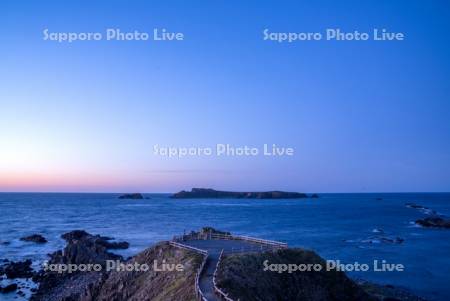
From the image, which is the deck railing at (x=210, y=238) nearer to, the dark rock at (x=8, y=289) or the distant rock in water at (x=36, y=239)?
the dark rock at (x=8, y=289)

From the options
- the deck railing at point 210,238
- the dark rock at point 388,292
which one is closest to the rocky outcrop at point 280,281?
the deck railing at point 210,238

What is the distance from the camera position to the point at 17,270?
59.6 metres

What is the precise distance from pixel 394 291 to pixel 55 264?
43.5m

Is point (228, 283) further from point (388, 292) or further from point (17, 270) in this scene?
point (17, 270)

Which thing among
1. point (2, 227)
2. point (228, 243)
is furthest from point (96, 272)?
point (2, 227)

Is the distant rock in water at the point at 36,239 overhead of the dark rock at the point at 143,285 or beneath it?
beneath

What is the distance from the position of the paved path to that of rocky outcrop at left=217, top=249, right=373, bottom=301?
85 cm

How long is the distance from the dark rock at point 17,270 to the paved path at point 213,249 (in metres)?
27.1

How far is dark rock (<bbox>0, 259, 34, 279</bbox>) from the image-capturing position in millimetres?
57750

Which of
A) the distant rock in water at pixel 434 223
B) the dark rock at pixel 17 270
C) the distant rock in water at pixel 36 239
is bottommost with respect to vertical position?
the dark rock at pixel 17 270

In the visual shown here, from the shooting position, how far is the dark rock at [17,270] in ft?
189

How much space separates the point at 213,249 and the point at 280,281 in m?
8.08

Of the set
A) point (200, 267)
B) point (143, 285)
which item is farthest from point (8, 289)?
point (200, 267)

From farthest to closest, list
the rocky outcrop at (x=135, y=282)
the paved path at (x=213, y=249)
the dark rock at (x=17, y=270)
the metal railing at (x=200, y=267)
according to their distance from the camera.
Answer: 1. the dark rock at (x=17, y=270)
2. the rocky outcrop at (x=135, y=282)
3. the paved path at (x=213, y=249)
4. the metal railing at (x=200, y=267)
